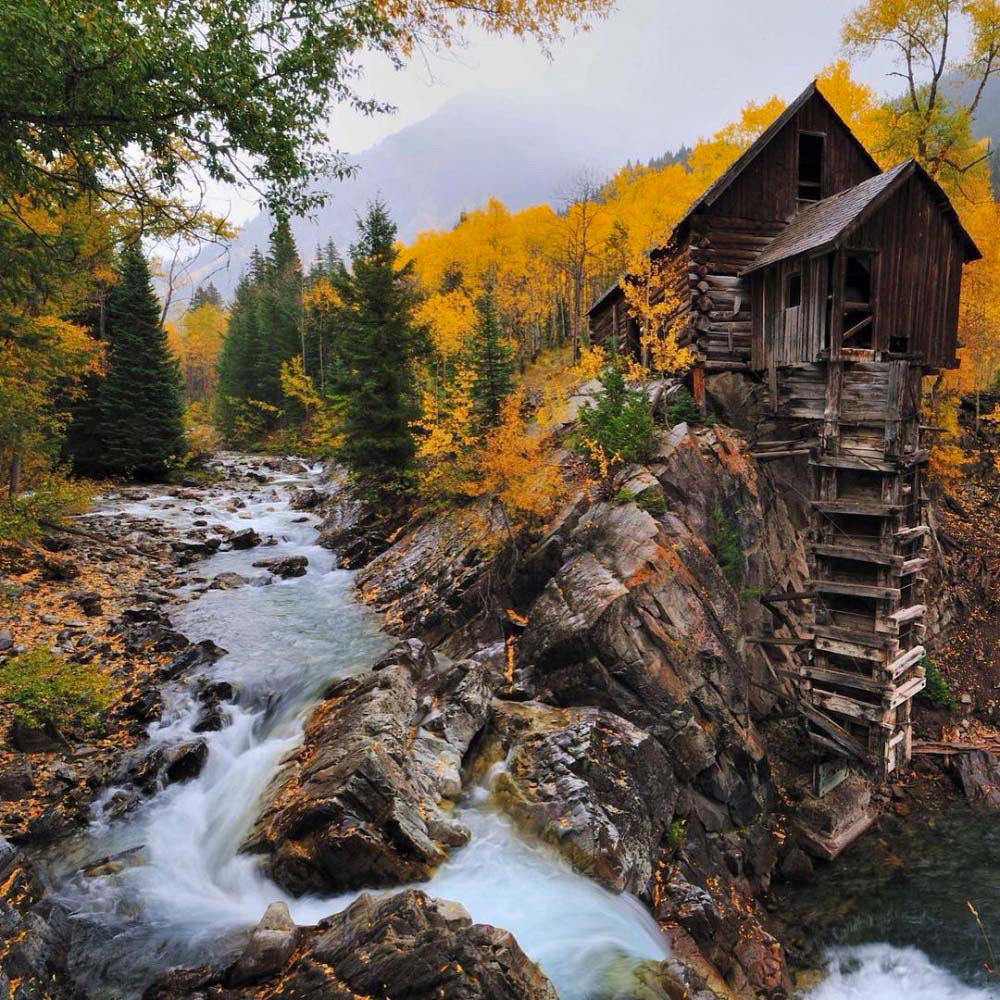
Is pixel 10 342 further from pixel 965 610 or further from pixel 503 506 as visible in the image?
pixel 965 610

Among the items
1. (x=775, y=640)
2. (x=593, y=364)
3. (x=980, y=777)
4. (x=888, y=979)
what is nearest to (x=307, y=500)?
(x=593, y=364)

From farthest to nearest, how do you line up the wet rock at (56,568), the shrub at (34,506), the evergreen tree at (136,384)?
the evergreen tree at (136,384) → the wet rock at (56,568) → the shrub at (34,506)

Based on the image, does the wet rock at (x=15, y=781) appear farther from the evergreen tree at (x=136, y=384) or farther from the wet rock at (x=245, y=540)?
the evergreen tree at (x=136, y=384)

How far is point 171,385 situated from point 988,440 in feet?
127

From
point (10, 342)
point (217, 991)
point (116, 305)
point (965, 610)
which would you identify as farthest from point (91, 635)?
point (965, 610)

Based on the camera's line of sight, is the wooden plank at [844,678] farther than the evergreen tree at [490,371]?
No

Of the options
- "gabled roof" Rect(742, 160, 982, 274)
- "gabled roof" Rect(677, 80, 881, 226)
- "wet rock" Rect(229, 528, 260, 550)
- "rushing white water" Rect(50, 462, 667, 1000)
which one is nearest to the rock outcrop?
"rushing white water" Rect(50, 462, 667, 1000)

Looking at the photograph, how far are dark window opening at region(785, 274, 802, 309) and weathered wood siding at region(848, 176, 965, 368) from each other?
4.93 feet

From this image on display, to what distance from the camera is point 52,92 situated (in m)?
5.29

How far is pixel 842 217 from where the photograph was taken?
14211mm

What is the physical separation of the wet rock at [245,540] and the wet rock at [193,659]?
8.74 m

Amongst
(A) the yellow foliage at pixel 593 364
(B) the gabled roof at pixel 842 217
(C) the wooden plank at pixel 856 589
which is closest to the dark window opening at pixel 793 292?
(B) the gabled roof at pixel 842 217

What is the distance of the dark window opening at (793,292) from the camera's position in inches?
616

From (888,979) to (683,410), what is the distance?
12.9 metres
